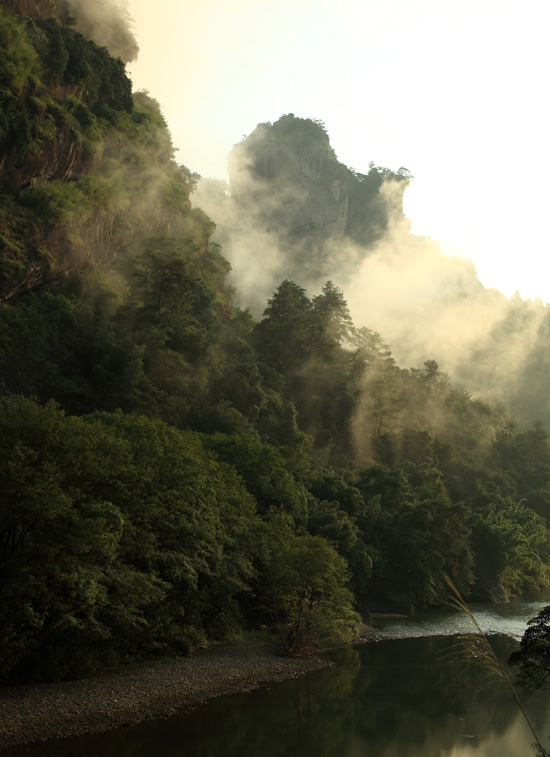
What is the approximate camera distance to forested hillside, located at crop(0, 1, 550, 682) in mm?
22859

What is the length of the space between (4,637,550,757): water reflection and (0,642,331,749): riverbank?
695mm

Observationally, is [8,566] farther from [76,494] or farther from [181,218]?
[181,218]

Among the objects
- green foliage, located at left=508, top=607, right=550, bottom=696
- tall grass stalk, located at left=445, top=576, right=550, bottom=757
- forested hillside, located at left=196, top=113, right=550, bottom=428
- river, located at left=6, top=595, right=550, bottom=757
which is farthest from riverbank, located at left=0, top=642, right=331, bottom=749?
forested hillside, located at left=196, top=113, right=550, bottom=428

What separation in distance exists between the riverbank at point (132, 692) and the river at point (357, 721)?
0.64m

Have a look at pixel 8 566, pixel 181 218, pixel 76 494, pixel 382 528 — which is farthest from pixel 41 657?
pixel 181 218

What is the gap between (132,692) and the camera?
23375mm

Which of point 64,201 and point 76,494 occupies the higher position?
point 64,201

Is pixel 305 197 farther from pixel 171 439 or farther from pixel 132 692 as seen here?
pixel 132 692

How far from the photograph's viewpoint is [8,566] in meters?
20.8

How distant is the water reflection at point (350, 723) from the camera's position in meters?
20.2

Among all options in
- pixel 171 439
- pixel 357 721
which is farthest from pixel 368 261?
pixel 357 721

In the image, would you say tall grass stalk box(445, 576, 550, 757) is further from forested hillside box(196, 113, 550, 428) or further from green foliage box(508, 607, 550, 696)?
forested hillside box(196, 113, 550, 428)

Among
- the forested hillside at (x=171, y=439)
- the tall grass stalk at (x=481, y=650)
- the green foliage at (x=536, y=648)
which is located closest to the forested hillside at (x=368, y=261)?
the forested hillside at (x=171, y=439)

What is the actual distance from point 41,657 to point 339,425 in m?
53.9
